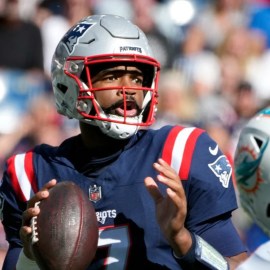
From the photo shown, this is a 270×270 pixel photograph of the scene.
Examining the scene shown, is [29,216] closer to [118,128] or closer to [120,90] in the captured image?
[118,128]

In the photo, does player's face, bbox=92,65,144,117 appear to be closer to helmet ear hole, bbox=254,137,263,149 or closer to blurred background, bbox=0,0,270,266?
helmet ear hole, bbox=254,137,263,149

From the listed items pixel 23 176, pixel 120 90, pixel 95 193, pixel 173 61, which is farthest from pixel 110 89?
pixel 173 61

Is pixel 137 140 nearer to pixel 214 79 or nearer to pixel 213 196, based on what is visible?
pixel 213 196

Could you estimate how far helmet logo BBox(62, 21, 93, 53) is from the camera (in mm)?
4355

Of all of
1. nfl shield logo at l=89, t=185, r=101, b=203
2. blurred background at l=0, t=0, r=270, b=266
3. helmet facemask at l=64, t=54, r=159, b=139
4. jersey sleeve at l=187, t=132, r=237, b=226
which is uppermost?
helmet facemask at l=64, t=54, r=159, b=139

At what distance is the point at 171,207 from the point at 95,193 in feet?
1.77

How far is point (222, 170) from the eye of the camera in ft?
13.7

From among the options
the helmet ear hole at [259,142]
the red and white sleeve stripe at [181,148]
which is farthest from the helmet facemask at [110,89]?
the helmet ear hole at [259,142]

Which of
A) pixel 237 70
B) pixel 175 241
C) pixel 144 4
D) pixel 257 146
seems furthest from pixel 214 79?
pixel 175 241

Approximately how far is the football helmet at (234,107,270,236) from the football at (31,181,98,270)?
858mm

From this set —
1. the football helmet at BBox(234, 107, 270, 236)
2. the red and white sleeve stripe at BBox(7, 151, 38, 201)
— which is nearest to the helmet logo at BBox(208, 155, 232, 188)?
the football helmet at BBox(234, 107, 270, 236)

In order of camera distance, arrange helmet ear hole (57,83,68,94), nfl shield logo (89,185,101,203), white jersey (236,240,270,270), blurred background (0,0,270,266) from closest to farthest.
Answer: white jersey (236,240,270,270) < nfl shield logo (89,185,101,203) < helmet ear hole (57,83,68,94) < blurred background (0,0,270,266)

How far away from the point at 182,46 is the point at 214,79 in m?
0.68

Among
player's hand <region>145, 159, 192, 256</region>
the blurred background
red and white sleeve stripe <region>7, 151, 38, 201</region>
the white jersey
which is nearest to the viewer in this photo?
the white jersey
